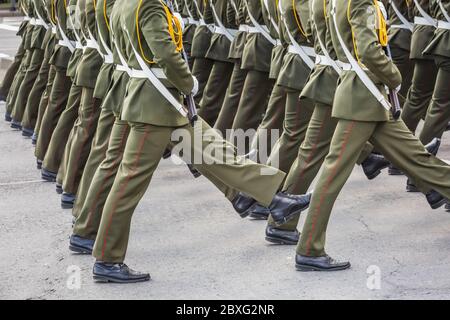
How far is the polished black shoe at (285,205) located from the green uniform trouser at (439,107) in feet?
5.92

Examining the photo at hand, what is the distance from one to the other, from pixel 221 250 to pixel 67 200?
1611 millimetres

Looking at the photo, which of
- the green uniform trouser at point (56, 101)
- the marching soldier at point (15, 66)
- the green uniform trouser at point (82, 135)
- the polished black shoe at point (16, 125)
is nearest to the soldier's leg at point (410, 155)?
the green uniform trouser at point (82, 135)

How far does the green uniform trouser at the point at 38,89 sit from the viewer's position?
10.1 metres

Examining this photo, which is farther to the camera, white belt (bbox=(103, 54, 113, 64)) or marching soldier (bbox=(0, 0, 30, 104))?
marching soldier (bbox=(0, 0, 30, 104))

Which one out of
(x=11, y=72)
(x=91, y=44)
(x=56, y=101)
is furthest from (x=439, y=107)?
(x=11, y=72)

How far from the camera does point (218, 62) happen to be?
31.5 ft

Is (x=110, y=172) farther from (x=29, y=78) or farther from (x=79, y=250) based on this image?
(x=29, y=78)

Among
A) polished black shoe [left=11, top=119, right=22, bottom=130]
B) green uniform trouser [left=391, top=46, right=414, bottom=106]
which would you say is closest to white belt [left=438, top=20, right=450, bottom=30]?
green uniform trouser [left=391, top=46, right=414, bottom=106]

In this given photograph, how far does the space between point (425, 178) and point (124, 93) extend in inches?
70.6

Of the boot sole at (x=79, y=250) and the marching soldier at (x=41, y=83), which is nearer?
the boot sole at (x=79, y=250)

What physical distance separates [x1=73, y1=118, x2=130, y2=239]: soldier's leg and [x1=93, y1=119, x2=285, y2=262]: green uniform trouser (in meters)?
0.33

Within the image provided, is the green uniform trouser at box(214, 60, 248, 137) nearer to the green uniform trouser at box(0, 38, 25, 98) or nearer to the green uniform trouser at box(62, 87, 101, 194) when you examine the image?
the green uniform trouser at box(62, 87, 101, 194)

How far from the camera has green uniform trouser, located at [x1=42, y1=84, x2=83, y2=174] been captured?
28.2ft

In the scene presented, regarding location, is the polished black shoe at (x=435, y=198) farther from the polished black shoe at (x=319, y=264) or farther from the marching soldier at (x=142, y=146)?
the marching soldier at (x=142, y=146)
